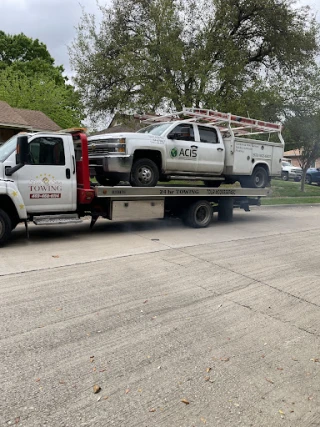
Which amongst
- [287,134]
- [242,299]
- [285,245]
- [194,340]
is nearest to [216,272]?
[242,299]

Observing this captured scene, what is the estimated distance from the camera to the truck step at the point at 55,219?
7.43 m

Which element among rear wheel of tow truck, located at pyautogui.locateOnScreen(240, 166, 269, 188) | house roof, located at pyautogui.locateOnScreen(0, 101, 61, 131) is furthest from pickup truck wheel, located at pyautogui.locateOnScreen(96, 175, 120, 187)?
house roof, located at pyautogui.locateOnScreen(0, 101, 61, 131)

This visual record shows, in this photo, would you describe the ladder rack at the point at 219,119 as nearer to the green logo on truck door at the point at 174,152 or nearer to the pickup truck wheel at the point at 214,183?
the green logo on truck door at the point at 174,152

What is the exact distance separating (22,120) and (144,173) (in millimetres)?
15000

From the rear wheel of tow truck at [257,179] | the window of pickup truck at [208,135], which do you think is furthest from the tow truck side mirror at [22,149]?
the rear wheel of tow truck at [257,179]

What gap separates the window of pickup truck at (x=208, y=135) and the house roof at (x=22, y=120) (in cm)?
1341

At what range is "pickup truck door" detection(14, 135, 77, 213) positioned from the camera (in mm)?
7387

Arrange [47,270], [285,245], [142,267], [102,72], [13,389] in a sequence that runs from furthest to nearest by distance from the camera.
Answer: [102,72], [285,245], [142,267], [47,270], [13,389]

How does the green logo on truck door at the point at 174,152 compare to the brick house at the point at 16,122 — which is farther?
the brick house at the point at 16,122

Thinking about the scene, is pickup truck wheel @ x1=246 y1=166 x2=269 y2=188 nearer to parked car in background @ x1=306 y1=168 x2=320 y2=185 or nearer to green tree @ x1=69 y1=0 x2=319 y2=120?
green tree @ x1=69 y1=0 x2=319 y2=120

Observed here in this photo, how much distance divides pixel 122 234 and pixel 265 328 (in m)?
5.19

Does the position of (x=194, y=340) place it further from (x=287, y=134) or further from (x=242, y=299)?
(x=287, y=134)

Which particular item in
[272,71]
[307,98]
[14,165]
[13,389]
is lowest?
[13,389]

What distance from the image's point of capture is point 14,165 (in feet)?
23.5
